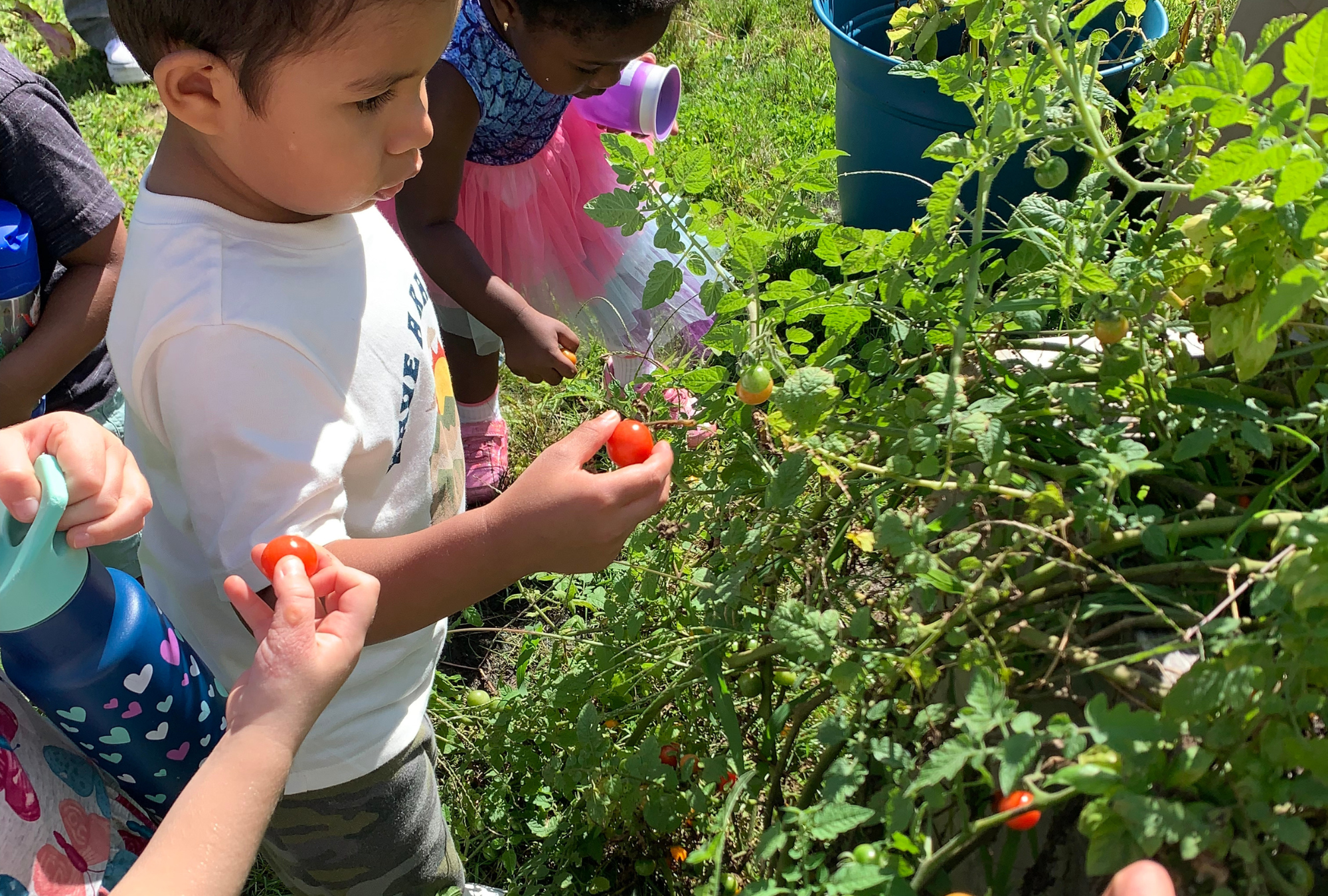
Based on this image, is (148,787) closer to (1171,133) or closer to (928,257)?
(928,257)

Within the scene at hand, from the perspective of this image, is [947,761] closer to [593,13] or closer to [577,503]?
[577,503]

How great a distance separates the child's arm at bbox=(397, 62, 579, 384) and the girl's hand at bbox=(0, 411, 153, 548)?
3.54 feet

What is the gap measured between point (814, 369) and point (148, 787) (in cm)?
85

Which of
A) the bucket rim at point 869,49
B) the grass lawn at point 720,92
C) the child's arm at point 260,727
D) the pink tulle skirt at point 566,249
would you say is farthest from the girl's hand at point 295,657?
the bucket rim at point 869,49

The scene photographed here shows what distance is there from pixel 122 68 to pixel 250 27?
3.60 metres

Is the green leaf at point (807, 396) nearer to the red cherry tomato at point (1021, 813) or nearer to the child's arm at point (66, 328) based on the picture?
the red cherry tomato at point (1021, 813)

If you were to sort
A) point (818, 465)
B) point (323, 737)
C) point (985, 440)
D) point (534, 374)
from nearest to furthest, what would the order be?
1. point (985, 440)
2. point (818, 465)
3. point (323, 737)
4. point (534, 374)

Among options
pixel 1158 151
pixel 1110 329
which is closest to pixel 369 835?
pixel 1110 329

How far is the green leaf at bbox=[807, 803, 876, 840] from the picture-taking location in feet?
2.84

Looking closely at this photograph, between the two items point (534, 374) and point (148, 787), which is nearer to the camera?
point (148, 787)

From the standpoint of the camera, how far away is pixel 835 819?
878 mm

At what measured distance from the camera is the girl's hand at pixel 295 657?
2.93 ft

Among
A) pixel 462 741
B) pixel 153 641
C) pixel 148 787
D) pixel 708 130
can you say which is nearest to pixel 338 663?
pixel 153 641

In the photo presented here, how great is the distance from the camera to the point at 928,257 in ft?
3.33
